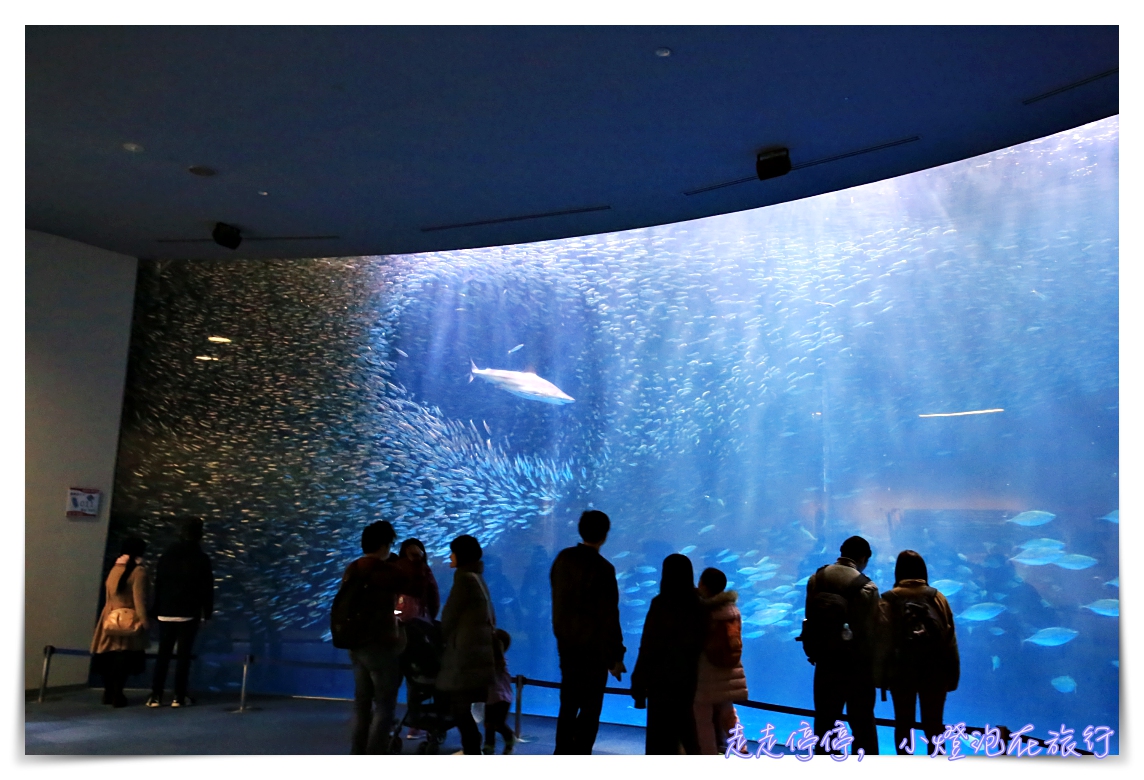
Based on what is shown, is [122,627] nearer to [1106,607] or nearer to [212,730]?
[212,730]

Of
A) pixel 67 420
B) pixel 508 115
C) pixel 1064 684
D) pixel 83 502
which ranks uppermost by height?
pixel 508 115

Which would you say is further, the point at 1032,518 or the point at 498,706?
the point at 1032,518

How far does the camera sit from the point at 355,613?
4.51m

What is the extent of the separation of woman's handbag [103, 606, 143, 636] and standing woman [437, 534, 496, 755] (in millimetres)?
2772

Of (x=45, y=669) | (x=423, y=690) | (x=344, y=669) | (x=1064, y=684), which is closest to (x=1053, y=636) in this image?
(x=1064, y=684)

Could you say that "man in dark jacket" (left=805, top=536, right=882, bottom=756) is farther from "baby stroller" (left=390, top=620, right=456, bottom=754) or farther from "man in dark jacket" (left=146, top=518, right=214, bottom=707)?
"man in dark jacket" (left=146, top=518, right=214, bottom=707)

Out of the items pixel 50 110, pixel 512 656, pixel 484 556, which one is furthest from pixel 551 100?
pixel 512 656

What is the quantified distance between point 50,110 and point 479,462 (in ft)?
12.0

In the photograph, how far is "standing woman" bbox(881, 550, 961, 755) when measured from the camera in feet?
14.2

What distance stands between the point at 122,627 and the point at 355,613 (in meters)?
2.47

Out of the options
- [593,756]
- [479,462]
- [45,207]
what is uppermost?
Result: [45,207]

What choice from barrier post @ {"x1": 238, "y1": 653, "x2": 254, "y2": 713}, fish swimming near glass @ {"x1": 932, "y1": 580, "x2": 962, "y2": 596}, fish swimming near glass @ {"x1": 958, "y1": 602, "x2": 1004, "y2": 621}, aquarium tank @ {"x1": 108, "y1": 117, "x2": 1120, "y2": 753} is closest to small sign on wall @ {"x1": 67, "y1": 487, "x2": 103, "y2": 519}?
aquarium tank @ {"x1": 108, "y1": 117, "x2": 1120, "y2": 753}

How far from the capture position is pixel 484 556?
6.62 meters
